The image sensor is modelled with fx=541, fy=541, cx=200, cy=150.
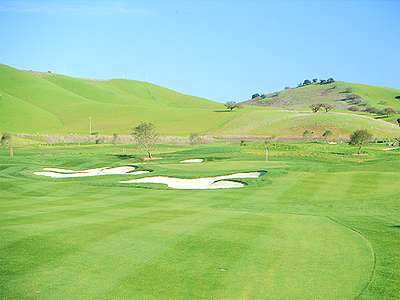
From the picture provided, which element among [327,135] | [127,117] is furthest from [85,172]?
[127,117]

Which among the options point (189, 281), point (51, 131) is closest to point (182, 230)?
point (189, 281)

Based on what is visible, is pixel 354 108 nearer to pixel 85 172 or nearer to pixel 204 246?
pixel 85 172

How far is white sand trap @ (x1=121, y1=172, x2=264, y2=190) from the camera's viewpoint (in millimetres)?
34906

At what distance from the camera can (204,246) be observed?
47.9 feet

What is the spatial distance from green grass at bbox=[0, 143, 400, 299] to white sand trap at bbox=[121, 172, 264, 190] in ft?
18.9

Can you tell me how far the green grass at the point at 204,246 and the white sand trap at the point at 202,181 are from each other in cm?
575

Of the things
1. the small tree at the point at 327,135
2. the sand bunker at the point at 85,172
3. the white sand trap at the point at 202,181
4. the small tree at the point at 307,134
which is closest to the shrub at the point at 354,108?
the small tree at the point at 307,134

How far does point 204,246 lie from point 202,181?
884 inches

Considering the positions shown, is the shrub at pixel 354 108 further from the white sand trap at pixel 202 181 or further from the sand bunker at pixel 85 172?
the white sand trap at pixel 202 181

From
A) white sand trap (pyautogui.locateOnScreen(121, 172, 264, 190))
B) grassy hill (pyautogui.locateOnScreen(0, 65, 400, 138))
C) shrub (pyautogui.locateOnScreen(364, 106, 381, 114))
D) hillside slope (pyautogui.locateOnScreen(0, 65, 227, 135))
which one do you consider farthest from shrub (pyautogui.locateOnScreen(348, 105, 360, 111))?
white sand trap (pyautogui.locateOnScreen(121, 172, 264, 190))

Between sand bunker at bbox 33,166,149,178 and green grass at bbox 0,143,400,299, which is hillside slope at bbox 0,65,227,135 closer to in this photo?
sand bunker at bbox 33,166,149,178

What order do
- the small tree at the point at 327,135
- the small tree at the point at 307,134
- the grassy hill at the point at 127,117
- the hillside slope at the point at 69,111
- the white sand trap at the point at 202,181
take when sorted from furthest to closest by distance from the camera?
the hillside slope at the point at 69,111
the grassy hill at the point at 127,117
the small tree at the point at 307,134
the small tree at the point at 327,135
the white sand trap at the point at 202,181

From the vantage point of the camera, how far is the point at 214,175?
125ft

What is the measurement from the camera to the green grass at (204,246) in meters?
11.2
